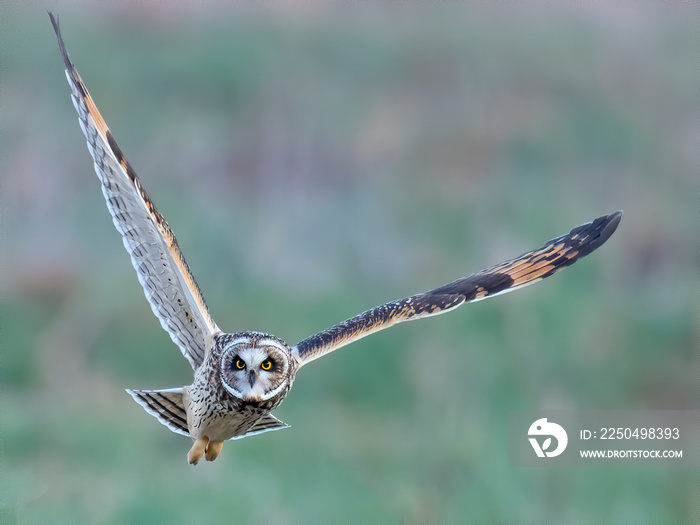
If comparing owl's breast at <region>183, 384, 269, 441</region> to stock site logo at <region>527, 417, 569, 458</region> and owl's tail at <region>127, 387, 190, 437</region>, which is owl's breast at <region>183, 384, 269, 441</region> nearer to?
owl's tail at <region>127, 387, 190, 437</region>

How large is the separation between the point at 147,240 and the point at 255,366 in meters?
0.72

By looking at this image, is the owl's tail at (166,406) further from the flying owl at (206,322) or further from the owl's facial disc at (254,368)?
the owl's facial disc at (254,368)

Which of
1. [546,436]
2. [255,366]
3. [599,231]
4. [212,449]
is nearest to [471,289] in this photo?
[599,231]

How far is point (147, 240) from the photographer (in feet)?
13.6

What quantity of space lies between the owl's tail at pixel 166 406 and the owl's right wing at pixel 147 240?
0.61 feet

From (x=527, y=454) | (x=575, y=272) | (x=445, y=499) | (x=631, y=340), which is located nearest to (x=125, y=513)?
(x=445, y=499)

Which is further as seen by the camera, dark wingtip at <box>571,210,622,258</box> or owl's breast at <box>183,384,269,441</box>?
dark wingtip at <box>571,210,622,258</box>

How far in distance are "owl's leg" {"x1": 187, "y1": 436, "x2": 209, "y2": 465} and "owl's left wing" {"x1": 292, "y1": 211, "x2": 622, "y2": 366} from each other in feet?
1.79

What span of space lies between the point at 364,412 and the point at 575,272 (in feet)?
11.5

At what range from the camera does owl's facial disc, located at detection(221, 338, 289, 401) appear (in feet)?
12.7

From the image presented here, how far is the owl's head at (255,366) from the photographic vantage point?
3875mm

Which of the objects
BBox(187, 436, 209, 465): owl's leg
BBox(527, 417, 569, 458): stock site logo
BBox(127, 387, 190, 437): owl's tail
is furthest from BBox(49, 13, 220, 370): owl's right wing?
BBox(527, 417, 569, 458): stock site logo

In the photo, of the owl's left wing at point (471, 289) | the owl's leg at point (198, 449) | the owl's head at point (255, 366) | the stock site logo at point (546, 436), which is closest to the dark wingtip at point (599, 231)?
the owl's left wing at point (471, 289)

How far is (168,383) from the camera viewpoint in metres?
12.7
